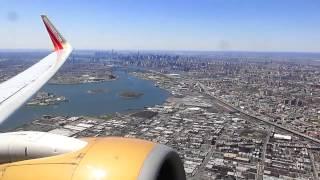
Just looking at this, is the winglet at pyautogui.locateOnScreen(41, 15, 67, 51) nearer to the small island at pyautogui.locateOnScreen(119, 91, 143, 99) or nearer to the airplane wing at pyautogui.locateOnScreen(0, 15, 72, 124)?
the airplane wing at pyautogui.locateOnScreen(0, 15, 72, 124)

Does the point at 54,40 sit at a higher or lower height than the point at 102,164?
higher

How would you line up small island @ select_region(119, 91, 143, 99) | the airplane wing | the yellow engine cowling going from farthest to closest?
small island @ select_region(119, 91, 143, 99) → the airplane wing → the yellow engine cowling

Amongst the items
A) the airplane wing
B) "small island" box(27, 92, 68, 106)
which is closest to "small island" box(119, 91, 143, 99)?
"small island" box(27, 92, 68, 106)

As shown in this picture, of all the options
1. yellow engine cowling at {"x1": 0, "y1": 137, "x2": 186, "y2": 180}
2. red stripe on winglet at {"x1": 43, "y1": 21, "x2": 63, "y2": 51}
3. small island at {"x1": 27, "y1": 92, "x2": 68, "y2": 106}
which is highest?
red stripe on winglet at {"x1": 43, "y1": 21, "x2": 63, "y2": 51}

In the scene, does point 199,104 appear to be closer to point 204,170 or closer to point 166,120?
point 166,120

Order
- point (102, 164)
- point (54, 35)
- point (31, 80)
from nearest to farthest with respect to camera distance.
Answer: point (102, 164), point (31, 80), point (54, 35)

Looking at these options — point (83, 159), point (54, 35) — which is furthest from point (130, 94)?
point (83, 159)

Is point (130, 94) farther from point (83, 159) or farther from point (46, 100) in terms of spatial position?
point (83, 159)
